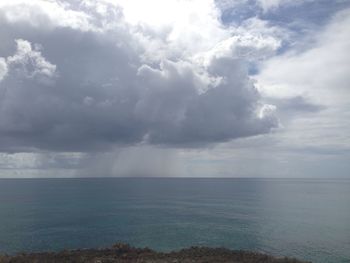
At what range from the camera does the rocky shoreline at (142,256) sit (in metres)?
64.4

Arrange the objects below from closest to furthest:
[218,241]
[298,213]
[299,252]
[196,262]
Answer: [196,262]
[299,252]
[218,241]
[298,213]

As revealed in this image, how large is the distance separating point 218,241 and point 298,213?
6892 cm

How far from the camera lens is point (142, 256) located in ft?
224

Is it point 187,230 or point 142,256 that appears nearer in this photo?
point 142,256

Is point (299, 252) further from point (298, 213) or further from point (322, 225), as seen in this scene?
point (298, 213)

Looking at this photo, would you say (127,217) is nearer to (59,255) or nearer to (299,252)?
(59,255)

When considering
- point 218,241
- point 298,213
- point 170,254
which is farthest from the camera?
point 298,213

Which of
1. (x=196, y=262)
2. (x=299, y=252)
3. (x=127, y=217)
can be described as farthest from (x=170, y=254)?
(x=127, y=217)

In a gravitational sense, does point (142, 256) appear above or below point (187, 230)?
below

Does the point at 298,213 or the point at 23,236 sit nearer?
the point at 23,236

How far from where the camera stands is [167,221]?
11838cm

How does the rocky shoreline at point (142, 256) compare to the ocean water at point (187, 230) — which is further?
the ocean water at point (187, 230)

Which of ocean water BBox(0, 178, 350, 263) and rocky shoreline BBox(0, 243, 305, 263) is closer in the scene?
rocky shoreline BBox(0, 243, 305, 263)

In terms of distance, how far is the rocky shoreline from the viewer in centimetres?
6436
